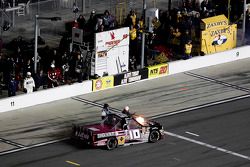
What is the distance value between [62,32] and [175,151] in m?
17.6

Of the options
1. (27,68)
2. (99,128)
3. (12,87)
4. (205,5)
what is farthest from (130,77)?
(205,5)

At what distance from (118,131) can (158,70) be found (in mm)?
11636

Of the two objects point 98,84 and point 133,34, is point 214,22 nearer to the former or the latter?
point 133,34

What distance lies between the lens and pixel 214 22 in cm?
5706

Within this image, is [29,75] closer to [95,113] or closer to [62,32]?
[95,113]

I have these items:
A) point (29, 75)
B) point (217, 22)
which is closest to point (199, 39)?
point (217, 22)

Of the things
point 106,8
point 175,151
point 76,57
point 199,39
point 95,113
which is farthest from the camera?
point 106,8

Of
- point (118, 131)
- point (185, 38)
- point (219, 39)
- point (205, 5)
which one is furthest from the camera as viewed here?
point (205, 5)

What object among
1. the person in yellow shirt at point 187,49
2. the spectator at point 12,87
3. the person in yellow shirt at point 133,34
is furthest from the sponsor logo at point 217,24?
the spectator at point 12,87

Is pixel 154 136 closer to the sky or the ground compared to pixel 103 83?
closer to the ground

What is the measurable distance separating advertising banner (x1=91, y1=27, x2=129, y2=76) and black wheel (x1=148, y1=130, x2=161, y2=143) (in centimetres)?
868

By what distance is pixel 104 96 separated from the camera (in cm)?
5012

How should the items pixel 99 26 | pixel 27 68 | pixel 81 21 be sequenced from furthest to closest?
pixel 81 21 → pixel 99 26 → pixel 27 68

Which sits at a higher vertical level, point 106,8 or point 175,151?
point 106,8
